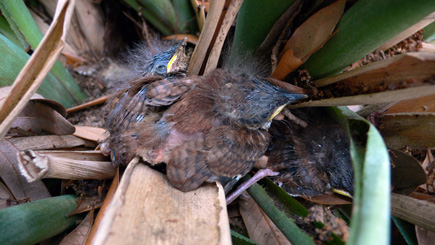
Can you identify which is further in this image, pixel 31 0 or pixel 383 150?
pixel 31 0

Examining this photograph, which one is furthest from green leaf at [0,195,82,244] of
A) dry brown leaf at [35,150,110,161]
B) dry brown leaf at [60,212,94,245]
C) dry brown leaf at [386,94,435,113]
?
dry brown leaf at [386,94,435,113]

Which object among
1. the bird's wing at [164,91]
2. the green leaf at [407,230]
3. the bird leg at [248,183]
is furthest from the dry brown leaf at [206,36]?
the green leaf at [407,230]

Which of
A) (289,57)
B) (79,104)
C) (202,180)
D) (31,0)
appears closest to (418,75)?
(289,57)

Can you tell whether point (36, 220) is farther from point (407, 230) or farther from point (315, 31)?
point (407, 230)

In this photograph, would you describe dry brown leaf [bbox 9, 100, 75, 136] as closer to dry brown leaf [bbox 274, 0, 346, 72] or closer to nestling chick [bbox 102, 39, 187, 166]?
nestling chick [bbox 102, 39, 187, 166]

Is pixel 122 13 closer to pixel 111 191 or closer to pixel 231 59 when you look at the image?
pixel 231 59

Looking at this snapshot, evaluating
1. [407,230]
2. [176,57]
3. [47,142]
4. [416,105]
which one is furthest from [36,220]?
[416,105]
